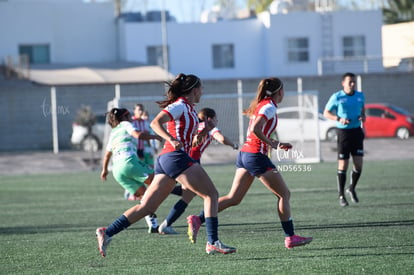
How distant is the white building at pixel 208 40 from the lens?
46.4 meters

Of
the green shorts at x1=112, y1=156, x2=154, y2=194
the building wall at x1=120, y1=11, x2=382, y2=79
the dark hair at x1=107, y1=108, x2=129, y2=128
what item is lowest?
the green shorts at x1=112, y1=156, x2=154, y2=194

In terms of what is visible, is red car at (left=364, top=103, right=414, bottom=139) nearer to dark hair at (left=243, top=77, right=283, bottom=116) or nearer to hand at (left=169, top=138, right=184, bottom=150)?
dark hair at (left=243, top=77, right=283, bottom=116)

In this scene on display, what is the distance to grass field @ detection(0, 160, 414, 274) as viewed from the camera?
26.8 ft

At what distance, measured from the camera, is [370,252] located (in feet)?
28.6

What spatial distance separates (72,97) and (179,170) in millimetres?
27416

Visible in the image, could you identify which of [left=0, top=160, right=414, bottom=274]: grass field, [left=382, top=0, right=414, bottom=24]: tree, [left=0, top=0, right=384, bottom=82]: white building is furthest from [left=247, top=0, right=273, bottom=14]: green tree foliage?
[left=0, top=160, right=414, bottom=274]: grass field

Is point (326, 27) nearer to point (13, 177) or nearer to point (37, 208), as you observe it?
point (13, 177)

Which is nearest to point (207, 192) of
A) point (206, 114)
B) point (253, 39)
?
point (206, 114)

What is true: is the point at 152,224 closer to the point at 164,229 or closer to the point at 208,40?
the point at 164,229

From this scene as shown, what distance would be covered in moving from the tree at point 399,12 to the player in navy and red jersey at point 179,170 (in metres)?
44.0

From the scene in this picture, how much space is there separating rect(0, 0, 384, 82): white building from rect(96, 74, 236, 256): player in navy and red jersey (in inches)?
1489

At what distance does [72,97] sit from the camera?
35.3 m

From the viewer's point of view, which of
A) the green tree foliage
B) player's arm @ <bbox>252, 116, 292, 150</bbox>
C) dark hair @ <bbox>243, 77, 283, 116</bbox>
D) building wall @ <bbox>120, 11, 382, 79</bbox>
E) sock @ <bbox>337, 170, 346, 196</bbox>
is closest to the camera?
player's arm @ <bbox>252, 116, 292, 150</bbox>

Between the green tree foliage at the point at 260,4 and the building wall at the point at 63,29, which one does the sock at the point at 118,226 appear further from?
the green tree foliage at the point at 260,4
